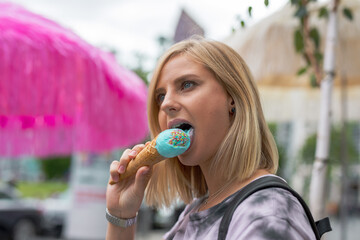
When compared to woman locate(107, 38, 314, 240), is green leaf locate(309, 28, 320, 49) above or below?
below

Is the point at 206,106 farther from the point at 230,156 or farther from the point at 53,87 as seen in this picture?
the point at 53,87

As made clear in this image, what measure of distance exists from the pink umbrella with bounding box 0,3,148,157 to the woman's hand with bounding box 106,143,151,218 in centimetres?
157

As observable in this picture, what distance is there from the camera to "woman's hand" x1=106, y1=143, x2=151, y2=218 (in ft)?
4.18

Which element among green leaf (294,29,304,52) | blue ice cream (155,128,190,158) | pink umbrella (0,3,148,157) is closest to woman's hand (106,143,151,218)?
blue ice cream (155,128,190,158)

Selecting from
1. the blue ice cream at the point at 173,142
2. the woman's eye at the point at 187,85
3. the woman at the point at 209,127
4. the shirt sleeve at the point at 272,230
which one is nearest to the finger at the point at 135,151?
the woman at the point at 209,127

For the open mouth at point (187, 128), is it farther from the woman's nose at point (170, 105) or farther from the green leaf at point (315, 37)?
the green leaf at point (315, 37)

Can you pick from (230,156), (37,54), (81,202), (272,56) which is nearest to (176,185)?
(230,156)

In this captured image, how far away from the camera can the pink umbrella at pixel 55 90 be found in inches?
104

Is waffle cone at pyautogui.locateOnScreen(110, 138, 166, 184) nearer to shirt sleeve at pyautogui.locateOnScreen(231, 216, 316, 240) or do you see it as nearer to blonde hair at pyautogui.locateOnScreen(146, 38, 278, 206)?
blonde hair at pyautogui.locateOnScreen(146, 38, 278, 206)

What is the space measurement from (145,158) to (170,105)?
0.17 m

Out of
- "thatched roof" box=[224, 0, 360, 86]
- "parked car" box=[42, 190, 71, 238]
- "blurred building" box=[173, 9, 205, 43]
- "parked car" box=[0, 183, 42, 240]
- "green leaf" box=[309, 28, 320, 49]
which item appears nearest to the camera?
"blurred building" box=[173, 9, 205, 43]

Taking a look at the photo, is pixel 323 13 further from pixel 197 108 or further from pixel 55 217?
pixel 55 217

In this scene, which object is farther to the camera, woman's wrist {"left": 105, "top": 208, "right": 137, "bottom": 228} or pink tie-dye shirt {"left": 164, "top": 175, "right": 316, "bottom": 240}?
woman's wrist {"left": 105, "top": 208, "right": 137, "bottom": 228}

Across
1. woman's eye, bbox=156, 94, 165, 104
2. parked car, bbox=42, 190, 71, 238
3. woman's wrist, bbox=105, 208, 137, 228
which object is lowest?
parked car, bbox=42, 190, 71, 238
